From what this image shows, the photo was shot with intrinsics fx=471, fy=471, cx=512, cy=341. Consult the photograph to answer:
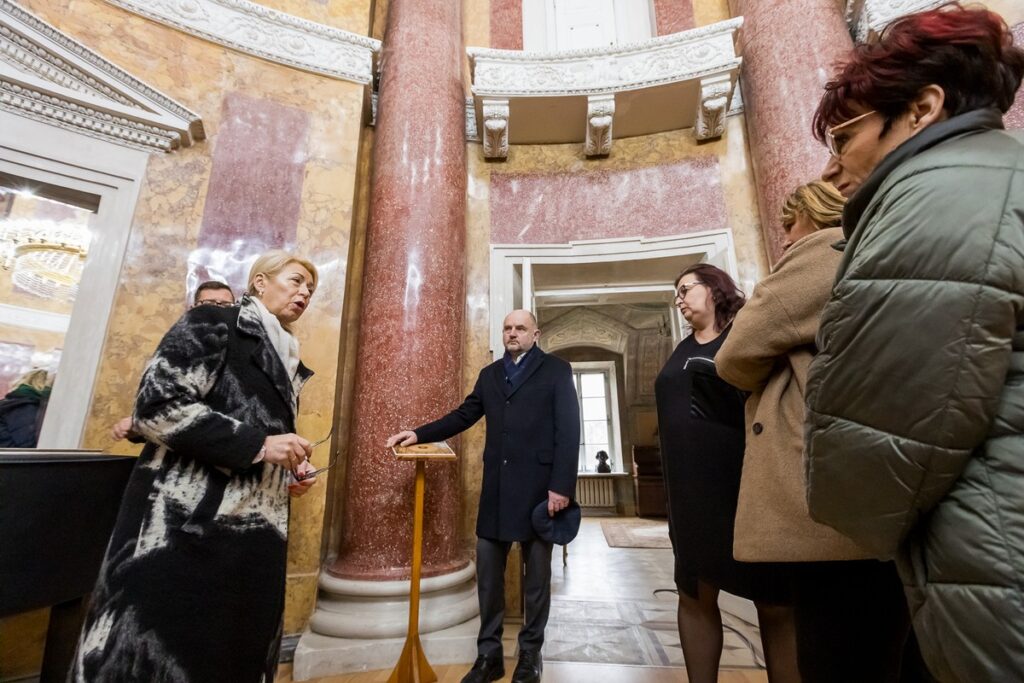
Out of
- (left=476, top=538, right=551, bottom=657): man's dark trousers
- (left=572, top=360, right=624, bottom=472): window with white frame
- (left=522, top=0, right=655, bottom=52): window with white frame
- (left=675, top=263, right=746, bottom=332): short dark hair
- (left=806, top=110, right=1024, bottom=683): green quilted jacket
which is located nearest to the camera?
(left=806, top=110, right=1024, bottom=683): green quilted jacket

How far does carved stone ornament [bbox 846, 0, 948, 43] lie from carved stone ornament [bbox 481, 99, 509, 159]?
2.67m

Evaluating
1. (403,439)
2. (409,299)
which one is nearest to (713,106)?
(409,299)

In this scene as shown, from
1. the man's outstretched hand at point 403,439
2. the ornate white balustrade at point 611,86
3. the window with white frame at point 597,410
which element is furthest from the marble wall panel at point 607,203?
the window with white frame at point 597,410

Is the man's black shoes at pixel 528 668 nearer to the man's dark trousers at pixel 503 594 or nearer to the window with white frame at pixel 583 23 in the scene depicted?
the man's dark trousers at pixel 503 594

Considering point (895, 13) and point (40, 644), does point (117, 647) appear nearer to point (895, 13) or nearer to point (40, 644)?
point (40, 644)

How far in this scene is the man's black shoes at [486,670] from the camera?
6.94 feet

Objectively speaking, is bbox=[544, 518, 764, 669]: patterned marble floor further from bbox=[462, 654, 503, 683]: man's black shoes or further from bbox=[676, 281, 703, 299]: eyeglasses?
bbox=[676, 281, 703, 299]: eyeglasses

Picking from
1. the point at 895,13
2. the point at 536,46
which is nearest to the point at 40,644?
the point at 536,46

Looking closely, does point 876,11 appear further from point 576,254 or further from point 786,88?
point 576,254

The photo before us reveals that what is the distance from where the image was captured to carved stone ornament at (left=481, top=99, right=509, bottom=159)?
3.82 meters

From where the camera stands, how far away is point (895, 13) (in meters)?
3.42

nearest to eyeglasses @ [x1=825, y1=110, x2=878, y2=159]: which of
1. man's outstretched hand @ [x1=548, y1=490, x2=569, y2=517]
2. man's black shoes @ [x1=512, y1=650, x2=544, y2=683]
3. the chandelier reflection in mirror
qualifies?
man's outstretched hand @ [x1=548, y1=490, x2=569, y2=517]

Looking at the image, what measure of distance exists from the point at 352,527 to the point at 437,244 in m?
1.89

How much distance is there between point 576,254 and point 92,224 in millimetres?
3155
